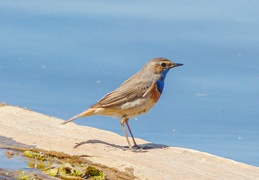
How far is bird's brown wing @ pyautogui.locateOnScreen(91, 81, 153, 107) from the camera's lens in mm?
9703

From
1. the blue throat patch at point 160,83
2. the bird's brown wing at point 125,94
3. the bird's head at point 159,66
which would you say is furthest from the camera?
the bird's head at point 159,66

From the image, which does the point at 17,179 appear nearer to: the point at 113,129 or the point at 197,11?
Answer: the point at 113,129

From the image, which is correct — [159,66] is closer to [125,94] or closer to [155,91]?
[155,91]

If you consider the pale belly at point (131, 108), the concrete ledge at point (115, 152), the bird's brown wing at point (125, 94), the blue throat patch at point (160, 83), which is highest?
the blue throat patch at point (160, 83)

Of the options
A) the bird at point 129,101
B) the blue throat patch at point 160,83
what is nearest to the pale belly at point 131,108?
the bird at point 129,101

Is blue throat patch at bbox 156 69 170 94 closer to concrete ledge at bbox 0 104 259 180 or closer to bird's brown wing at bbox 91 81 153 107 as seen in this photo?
bird's brown wing at bbox 91 81 153 107

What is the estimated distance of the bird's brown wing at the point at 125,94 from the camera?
9703 mm

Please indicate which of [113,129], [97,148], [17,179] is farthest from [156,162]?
[113,129]

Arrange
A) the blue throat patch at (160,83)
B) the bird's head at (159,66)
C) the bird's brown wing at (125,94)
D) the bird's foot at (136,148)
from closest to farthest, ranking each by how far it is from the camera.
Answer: the bird's foot at (136,148), the bird's brown wing at (125,94), the blue throat patch at (160,83), the bird's head at (159,66)

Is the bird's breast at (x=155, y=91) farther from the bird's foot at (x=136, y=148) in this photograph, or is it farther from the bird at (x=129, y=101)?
the bird's foot at (x=136, y=148)

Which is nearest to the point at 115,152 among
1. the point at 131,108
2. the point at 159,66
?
the point at 131,108

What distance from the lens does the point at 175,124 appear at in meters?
11.7

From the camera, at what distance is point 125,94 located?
9.77 meters

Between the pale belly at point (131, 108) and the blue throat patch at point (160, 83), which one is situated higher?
the blue throat patch at point (160, 83)
